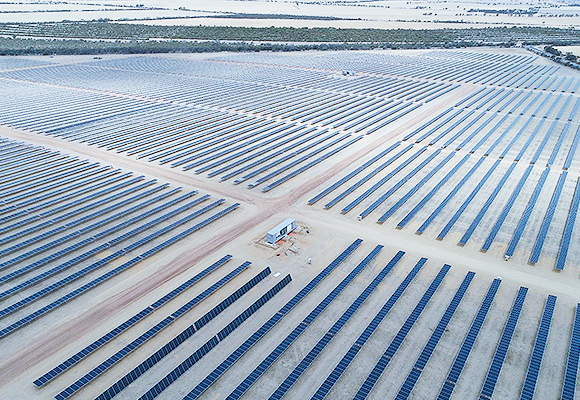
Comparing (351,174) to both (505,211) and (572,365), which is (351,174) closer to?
(505,211)

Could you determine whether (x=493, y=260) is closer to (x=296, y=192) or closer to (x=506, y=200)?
(x=506, y=200)

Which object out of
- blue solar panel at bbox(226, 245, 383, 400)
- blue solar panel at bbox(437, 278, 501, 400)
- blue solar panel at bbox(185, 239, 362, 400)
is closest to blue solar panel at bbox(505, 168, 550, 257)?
blue solar panel at bbox(437, 278, 501, 400)

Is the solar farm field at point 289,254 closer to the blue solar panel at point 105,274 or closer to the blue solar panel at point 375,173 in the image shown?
the blue solar panel at point 105,274

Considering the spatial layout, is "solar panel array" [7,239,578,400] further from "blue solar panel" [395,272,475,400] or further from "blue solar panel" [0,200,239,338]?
"blue solar panel" [0,200,239,338]

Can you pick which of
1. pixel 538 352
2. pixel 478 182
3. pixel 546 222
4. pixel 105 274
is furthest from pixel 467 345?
pixel 478 182

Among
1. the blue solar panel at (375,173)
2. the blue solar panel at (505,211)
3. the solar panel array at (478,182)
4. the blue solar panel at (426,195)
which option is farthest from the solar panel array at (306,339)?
the blue solar panel at (375,173)
